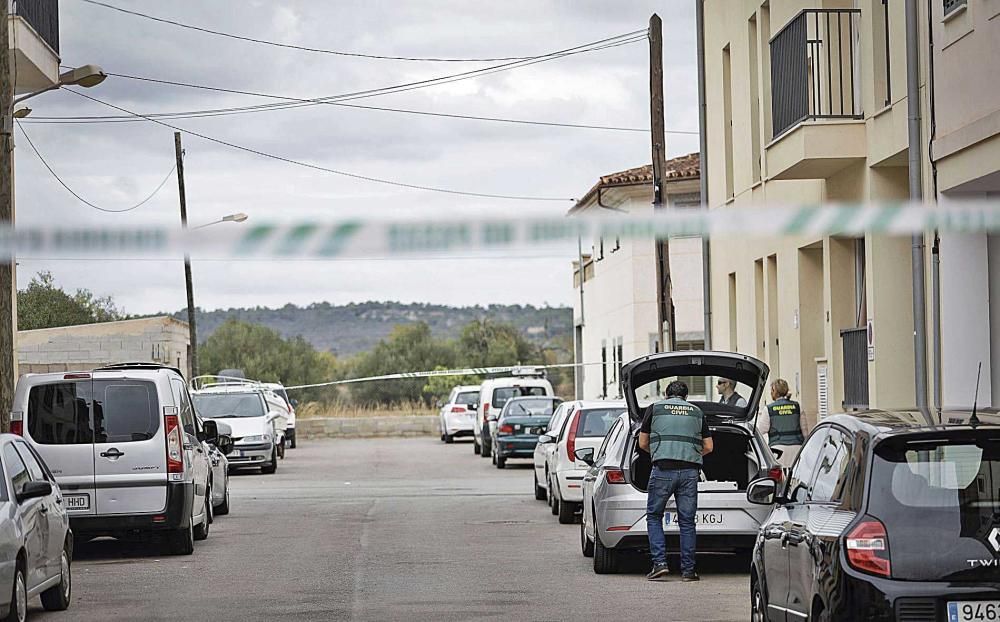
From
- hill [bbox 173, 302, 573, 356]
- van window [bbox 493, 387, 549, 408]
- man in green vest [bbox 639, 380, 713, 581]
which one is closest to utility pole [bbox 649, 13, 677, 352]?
van window [bbox 493, 387, 549, 408]

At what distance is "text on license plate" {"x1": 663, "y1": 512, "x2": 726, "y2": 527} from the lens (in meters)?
13.8

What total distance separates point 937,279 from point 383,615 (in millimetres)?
8214

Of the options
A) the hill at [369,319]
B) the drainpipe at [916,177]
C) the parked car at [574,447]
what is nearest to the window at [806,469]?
the drainpipe at [916,177]

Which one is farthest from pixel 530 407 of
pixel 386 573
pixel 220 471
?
pixel 386 573

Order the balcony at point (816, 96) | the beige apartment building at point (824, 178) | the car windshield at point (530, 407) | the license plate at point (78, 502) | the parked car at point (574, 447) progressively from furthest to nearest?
1. the car windshield at point (530, 407)
2. the parked car at point (574, 447)
3. the balcony at point (816, 96)
4. the beige apartment building at point (824, 178)
5. the license plate at point (78, 502)

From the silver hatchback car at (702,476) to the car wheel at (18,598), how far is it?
5.19 metres

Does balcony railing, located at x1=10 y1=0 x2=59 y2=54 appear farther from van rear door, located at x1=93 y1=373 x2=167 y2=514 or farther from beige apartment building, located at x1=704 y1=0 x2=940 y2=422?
beige apartment building, located at x1=704 y1=0 x2=940 y2=422

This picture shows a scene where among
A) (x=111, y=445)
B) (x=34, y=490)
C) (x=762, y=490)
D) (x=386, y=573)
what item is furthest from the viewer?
(x=111, y=445)

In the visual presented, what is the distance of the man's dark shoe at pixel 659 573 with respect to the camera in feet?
44.7

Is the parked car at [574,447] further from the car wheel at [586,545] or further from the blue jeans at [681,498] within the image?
the blue jeans at [681,498]

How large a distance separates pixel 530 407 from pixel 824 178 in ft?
48.5

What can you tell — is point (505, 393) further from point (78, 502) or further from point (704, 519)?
point (704, 519)

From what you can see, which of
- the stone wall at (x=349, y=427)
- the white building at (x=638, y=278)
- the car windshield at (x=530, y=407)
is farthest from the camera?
the stone wall at (x=349, y=427)

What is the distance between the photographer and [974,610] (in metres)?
7.33
